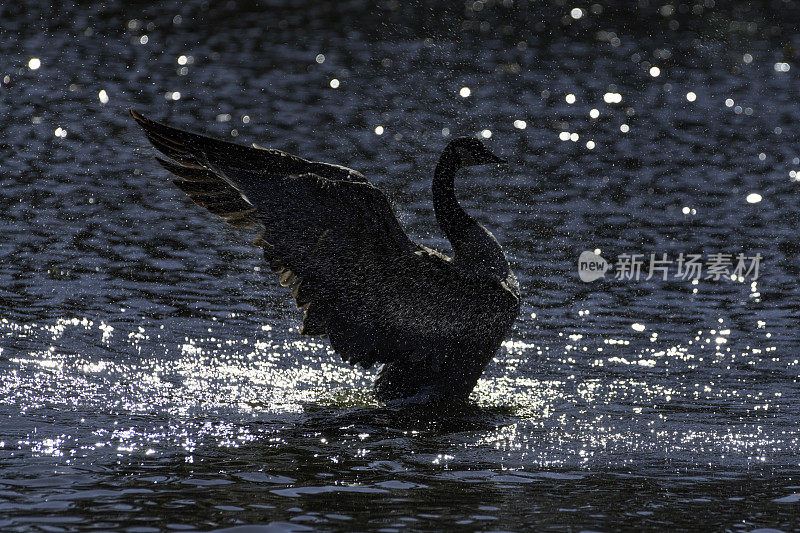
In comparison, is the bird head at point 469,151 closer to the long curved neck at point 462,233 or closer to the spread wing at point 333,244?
the long curved neck at point 462,233

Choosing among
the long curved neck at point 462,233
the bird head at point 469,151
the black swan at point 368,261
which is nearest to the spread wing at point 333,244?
the black swan at point 368,261

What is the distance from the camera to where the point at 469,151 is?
9.94 metres

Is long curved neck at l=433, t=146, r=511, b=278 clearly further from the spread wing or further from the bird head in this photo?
the spread wing

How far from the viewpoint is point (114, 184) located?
1605cm

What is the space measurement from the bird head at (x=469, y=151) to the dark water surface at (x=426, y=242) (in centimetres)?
191

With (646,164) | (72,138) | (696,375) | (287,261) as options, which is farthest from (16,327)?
(646,164)

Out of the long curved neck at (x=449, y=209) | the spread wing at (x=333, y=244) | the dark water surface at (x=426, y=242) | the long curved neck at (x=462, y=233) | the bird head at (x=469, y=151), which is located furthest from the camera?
the bird head at (x=469, y=151)

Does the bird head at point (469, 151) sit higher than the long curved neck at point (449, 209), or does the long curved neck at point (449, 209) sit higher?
the bird head at point (469, 151)

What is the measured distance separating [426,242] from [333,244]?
5258 millimetres

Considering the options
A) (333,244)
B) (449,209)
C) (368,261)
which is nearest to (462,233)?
(449,209)

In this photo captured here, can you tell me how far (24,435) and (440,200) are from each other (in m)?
3.72

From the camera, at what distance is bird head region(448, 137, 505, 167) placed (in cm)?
989

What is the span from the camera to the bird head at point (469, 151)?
9.89 metres

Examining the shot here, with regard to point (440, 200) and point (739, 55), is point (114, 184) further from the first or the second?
point (739, 55)
